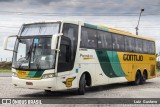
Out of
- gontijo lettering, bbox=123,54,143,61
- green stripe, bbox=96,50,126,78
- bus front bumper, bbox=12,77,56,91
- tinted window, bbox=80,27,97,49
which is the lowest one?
bus front bumper, bbox=12,77,56,91

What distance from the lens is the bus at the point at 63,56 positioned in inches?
627

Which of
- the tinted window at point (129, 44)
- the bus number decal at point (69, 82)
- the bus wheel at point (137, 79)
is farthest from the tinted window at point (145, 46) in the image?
the bus number decal at point (69, 82)

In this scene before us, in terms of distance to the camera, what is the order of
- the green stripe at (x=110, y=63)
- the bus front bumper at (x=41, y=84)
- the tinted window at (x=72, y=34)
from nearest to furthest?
the bus front bumper at (x=41, y=84) < the tinted window at (x=72, y=34) < the green stripe at (x=110, y=63)

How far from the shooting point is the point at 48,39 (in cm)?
1625

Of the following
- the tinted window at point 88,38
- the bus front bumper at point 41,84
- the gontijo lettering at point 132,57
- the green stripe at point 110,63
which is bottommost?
the bus front bumper at point 41,84

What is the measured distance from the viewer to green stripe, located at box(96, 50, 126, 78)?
2036 cm

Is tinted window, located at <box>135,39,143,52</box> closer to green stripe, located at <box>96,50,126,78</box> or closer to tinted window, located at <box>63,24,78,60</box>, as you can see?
green stripe, located at <box>96,50,126,78</box>

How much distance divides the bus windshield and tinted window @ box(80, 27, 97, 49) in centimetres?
209

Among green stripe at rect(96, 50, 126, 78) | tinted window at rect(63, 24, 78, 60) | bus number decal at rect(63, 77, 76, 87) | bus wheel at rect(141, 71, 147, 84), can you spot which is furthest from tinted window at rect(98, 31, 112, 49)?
bus wheel at rect(141, 71, 147, 84)

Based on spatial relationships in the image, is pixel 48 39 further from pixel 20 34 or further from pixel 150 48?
pixel 150 48

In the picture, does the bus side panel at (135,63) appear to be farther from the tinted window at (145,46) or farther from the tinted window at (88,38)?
the tinted window at (88,38)

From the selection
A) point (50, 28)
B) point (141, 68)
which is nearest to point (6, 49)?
point (50, 28)

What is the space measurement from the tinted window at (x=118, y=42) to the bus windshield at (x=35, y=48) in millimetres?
6288

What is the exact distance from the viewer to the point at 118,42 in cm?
2278
